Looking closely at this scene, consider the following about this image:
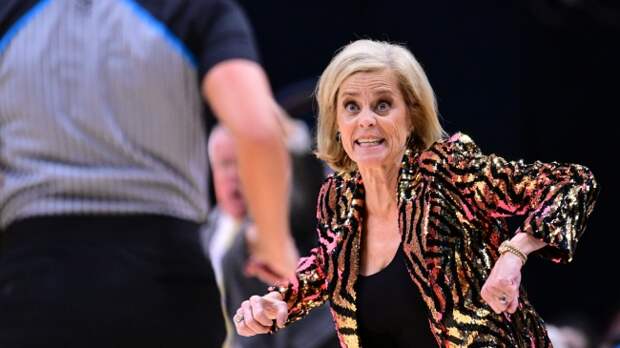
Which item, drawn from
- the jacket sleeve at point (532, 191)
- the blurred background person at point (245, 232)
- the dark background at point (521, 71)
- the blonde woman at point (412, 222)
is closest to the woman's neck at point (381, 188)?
the blonde woman at point (412, 222)

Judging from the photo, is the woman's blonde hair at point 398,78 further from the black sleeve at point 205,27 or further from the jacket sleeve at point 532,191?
the black sleeve at point 205,27

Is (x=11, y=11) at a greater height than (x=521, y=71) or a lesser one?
lesser

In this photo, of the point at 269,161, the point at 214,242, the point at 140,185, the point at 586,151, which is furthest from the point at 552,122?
the point at 140,185

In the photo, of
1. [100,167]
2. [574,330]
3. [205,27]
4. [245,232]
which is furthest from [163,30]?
[574,330]

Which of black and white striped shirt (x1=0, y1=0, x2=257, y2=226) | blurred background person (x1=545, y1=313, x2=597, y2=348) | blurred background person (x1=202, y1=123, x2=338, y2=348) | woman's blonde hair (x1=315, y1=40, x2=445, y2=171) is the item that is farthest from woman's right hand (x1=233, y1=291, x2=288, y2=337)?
blurred background person (x1=545, y1=313, x2=597, y2=348)

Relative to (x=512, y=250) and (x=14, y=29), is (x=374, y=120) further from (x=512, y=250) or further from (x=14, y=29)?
(x=14, y=29)

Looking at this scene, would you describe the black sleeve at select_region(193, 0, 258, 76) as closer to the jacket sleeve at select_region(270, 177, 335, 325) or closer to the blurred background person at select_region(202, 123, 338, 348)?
the jacket sleeve at select_region(270, 177, 335, 325)

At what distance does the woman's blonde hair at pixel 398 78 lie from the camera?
70.6 inches

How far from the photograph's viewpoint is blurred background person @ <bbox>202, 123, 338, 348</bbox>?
3.25 meters

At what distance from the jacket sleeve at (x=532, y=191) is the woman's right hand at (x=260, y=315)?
0.36m

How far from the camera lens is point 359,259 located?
1.82 m

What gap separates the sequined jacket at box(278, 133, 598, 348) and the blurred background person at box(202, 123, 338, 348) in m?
1.44

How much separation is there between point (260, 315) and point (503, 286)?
1.52 feet

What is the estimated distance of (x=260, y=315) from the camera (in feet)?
5.91
